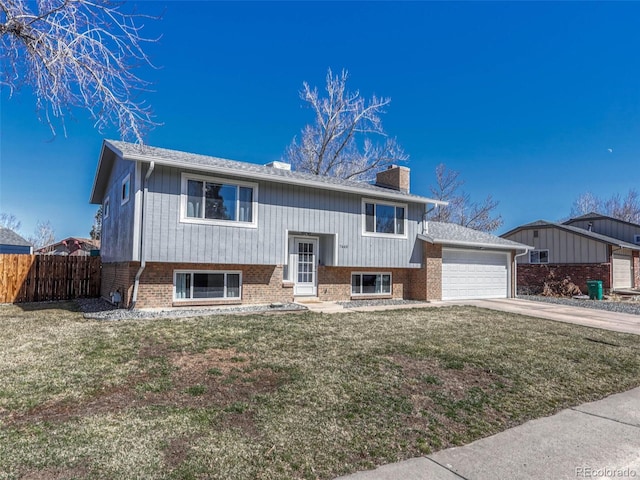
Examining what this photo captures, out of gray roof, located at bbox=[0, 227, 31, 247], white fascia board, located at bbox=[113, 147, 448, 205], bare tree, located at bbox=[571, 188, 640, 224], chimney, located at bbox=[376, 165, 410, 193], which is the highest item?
bare tree, located at bbox=[571, 188, 640, 224]

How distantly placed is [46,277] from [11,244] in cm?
2083

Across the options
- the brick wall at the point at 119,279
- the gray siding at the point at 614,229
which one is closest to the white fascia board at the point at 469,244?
the brick wall at the point at 119,279

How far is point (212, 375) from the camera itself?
5.07m

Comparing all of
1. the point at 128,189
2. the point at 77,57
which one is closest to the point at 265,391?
the point at 77,57

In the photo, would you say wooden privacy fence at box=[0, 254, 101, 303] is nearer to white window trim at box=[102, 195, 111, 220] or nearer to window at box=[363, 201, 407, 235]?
white window trim at box=[102, 195, 111, 220]

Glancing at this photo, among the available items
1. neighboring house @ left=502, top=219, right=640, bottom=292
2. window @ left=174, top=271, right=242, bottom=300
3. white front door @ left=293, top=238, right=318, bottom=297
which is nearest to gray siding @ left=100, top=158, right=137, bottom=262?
window @ left=174, top=271, right=242, bottom=300

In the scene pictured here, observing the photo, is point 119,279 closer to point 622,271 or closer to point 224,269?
point 224,269

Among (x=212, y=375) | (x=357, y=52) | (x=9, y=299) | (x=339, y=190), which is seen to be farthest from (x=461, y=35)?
(x=9, y=299)

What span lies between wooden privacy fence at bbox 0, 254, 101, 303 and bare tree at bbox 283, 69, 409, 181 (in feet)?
53.1

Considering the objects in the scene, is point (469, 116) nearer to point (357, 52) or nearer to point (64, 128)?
point (357, 52)

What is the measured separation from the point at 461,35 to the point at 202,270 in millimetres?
13717

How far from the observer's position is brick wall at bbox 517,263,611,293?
2048 cm

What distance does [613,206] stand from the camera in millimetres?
42281

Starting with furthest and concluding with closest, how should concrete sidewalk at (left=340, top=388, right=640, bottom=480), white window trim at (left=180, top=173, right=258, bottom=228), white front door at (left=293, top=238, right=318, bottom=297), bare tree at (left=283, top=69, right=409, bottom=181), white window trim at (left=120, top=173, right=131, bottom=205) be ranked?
bare tree at (left=283, top=69, right=409, bottom=181), white front door at (left=293, top=238, right=318, bottom=297), white window trim at (left=120, top=173, right=131, bottom=205), white window trim at (left=180, top=173, right=258, bottom=228), concrete sidewalk at (left=340, top=388, right=640, bottom=480)
